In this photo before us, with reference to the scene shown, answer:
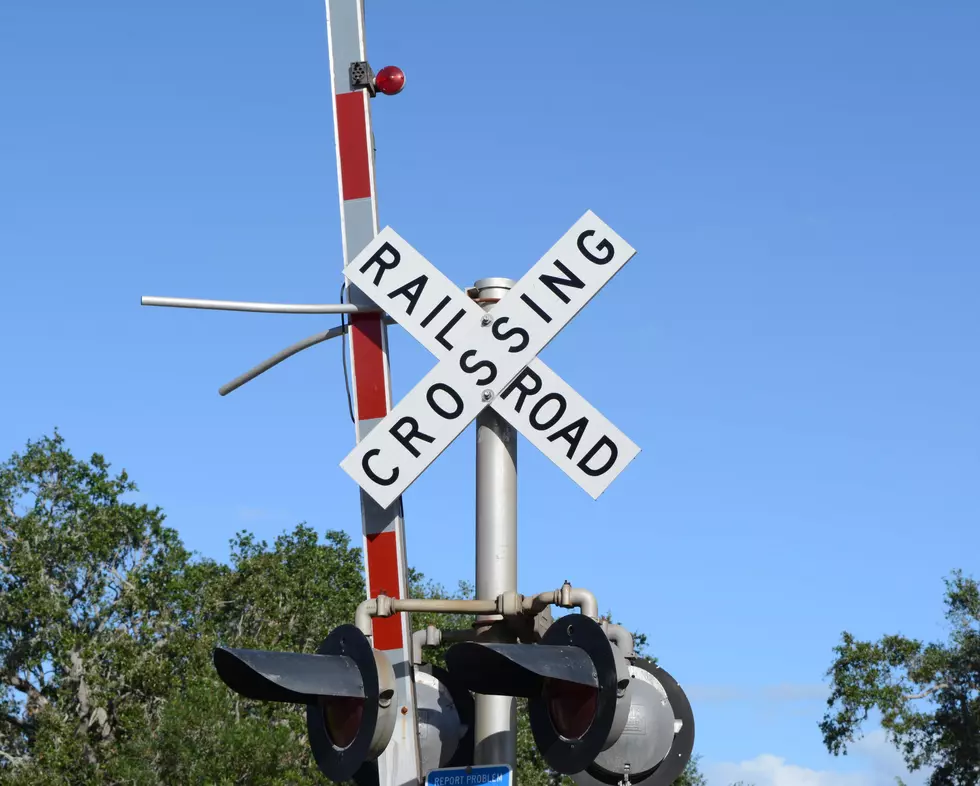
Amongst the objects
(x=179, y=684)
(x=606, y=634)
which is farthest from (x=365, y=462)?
(x=179, y=684)

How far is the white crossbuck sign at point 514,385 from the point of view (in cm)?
520

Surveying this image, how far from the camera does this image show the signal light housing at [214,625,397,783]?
4.33 metres

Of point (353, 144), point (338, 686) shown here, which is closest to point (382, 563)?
point (338, 686)

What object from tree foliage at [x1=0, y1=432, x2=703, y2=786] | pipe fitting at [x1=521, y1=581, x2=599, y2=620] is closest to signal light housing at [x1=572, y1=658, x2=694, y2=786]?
pipe fitting at [x1=521, y1=581, x2=599, y2=620]

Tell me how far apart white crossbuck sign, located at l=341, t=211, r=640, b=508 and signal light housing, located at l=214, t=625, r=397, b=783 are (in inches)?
34.4

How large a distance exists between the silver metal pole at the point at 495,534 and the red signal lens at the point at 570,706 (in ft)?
1.91

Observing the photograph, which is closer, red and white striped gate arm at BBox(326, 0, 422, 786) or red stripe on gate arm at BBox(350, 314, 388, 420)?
red and white striped gate arm at BBox(326, 0, 422, 786)

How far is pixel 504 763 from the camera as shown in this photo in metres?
4.86

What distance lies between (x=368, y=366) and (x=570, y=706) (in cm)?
184

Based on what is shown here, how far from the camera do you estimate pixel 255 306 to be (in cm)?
574

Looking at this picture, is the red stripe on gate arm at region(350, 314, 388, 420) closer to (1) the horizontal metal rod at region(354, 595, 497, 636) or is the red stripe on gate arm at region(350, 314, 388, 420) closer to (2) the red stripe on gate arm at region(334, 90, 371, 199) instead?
(2) the red stripe on gate arm at region(334, 90, 371, 199)

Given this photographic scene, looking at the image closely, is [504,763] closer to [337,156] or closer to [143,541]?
[337,156]

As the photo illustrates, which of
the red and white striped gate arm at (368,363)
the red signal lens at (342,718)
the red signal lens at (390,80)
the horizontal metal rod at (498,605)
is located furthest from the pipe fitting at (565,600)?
the red signal lens at (390,80)

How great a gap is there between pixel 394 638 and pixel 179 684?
34.8 m
